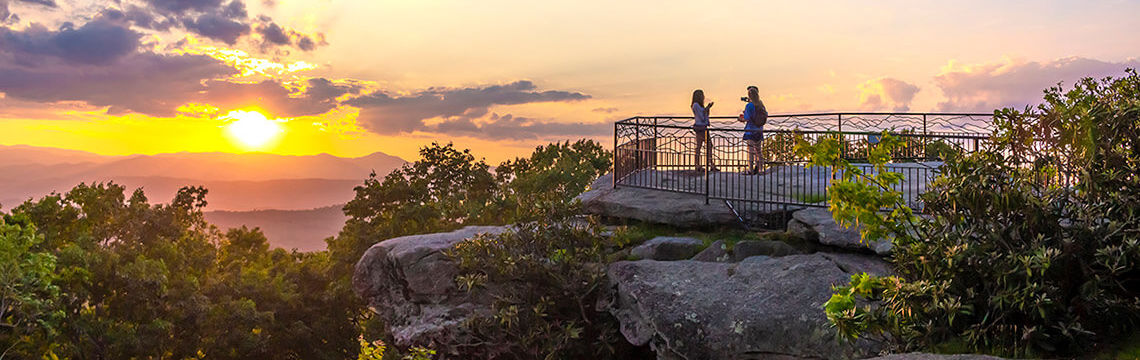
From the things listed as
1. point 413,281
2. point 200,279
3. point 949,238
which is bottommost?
point 200,279

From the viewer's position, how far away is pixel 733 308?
1257 cm

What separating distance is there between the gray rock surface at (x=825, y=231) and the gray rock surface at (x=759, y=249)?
0.48 m

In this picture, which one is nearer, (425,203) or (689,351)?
(689,351)

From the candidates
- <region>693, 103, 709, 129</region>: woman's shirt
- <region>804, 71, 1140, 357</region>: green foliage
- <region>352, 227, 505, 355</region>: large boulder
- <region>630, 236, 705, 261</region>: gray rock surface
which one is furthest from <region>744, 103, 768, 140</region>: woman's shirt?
<region>804, 71, 1140, 357</region>: green foliage

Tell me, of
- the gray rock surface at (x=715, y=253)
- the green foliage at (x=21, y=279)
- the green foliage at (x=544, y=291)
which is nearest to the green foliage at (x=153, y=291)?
the green foliage at (x=21, y=279)

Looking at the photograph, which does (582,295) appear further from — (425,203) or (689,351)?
(425,203)

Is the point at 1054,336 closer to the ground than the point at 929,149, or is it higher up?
closer to the ground

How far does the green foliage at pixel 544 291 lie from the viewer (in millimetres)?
13883

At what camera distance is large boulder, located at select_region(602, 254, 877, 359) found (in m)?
11.9

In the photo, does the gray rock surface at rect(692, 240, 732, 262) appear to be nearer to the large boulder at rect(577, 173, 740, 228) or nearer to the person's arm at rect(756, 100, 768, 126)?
the large boulder at rect(577, 173, 740, 228)

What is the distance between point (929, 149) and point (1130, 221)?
16068 millimetres

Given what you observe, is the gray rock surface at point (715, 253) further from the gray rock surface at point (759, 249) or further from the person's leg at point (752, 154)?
the person's leg at point (752, 154)

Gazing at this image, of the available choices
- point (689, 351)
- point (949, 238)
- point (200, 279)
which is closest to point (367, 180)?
point (200, 279)

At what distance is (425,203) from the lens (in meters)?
32.7
